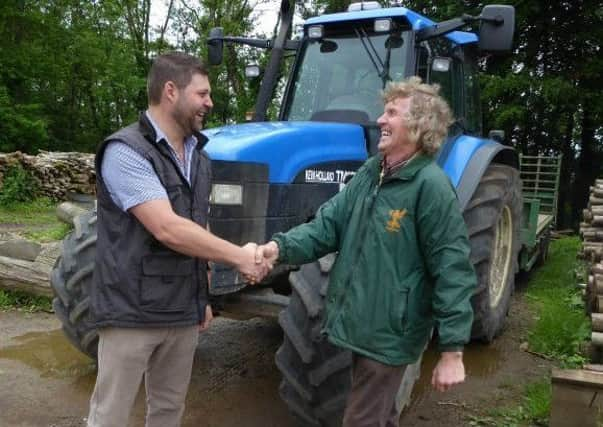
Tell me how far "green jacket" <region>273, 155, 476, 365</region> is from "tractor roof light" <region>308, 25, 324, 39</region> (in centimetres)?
228

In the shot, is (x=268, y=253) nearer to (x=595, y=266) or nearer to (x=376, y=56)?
(x=376, y=56)

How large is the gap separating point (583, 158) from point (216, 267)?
16.0 m

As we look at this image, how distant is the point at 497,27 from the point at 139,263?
2683 mm

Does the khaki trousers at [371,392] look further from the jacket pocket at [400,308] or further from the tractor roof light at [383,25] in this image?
the tractor roof light at [383,25]

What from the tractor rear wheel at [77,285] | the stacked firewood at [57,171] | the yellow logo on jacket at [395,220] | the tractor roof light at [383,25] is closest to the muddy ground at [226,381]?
the tractor rear wheel at [77,285]

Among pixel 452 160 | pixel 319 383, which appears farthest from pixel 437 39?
pixel 319 383

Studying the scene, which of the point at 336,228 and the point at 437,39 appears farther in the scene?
the point at 437,39

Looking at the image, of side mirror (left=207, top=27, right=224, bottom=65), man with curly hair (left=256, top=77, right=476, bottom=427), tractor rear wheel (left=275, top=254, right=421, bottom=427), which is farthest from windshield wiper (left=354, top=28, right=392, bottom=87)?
man with curly hair (left=256, top=77, right=476, bottom=427)

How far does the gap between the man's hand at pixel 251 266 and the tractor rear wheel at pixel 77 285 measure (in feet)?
4.68

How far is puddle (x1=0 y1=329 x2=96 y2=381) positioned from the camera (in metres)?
4.24

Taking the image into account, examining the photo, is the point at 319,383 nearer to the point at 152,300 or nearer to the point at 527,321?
the point at 152,300

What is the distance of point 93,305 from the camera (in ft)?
7.55

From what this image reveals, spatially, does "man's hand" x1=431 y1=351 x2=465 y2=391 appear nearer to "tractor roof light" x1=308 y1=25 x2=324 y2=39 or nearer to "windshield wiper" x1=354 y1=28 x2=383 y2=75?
"windshield wiper" x1=354 y1=28 x2=383 y2=75

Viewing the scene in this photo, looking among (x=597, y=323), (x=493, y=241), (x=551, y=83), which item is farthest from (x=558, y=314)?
(x=551, y=83)
